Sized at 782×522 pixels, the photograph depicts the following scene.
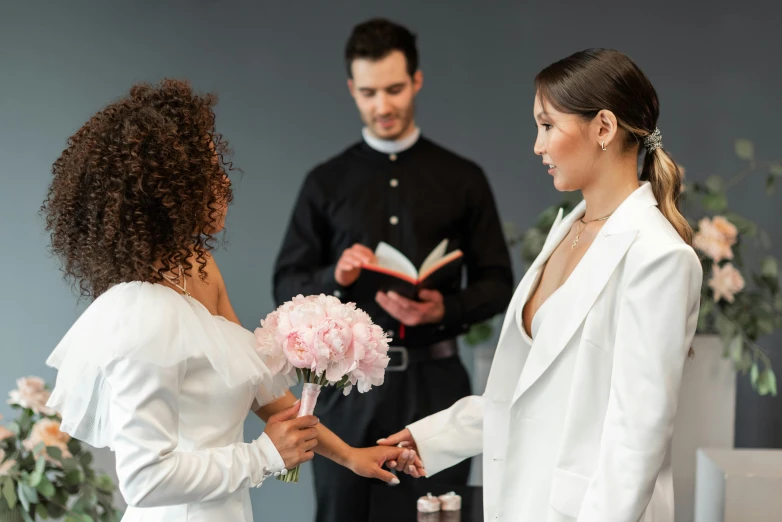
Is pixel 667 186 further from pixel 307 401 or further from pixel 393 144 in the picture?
pixel 393 144

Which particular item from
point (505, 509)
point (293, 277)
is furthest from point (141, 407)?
point (293, 277)

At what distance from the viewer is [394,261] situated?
339 centimetres

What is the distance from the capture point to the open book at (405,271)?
3.36 meters

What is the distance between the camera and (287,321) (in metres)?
1.90

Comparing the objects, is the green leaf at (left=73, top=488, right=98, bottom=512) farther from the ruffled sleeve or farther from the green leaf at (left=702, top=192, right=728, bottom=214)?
the green leaf at (left=702, top=192, right=728, bottom=214)

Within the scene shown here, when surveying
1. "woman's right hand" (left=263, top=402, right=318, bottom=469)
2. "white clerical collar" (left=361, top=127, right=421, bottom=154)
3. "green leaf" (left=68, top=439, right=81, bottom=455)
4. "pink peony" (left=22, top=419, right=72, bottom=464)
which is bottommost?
"green leaf" (left=68, top=439, right=81, bottom=455)

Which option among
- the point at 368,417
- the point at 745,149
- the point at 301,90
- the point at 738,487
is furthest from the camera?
the point at 301,90

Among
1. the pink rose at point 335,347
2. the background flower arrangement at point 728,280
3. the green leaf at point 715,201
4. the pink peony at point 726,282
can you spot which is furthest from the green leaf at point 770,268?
the pink rose at point 335,347

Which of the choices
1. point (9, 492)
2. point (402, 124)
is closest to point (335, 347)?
point (9, 492)

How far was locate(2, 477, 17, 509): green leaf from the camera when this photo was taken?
3.03 metres

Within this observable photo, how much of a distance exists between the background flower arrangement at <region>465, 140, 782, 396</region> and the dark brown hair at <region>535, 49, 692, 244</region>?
202cm

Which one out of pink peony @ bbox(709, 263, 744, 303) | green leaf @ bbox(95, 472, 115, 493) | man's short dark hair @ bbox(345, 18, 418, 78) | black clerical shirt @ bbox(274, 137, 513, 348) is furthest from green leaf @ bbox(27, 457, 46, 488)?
pink peony @ bbox(709, 263, 744, 303)

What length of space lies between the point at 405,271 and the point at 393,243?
0.38 meters

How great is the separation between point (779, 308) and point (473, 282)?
1.38 metres
